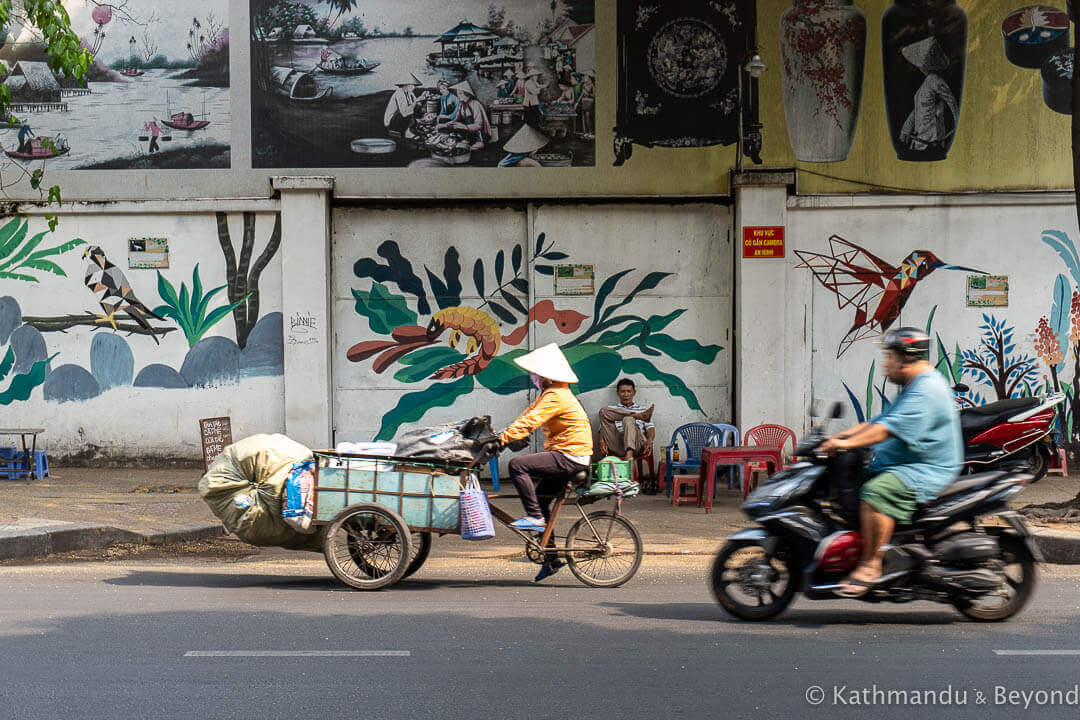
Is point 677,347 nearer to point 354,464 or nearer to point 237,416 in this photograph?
point 237,416

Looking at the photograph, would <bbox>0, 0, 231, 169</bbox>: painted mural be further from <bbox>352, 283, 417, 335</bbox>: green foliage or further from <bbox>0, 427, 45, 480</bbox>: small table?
<bbox>0, 427, 45, 480</bbox>: small table

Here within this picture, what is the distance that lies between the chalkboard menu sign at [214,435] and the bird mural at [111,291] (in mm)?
2178

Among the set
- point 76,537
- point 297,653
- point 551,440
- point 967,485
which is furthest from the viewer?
point 76,537

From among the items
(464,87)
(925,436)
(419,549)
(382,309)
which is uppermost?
(464,87)

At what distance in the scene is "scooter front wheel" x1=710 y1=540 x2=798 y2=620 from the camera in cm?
623

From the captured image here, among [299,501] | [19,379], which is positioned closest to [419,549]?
[299,501]

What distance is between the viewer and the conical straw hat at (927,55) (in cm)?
1305

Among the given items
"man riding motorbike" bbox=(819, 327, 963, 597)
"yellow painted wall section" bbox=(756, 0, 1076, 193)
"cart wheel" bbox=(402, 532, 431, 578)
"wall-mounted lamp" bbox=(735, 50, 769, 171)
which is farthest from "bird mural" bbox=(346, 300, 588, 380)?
"man riding motorbike" bbox=(819, 327, 963, 597)

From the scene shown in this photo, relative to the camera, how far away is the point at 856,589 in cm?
593

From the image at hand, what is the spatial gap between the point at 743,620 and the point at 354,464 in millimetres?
2826

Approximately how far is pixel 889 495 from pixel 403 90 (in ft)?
29.7

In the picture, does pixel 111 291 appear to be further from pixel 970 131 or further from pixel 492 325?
pixel 970 131

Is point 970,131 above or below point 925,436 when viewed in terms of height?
above

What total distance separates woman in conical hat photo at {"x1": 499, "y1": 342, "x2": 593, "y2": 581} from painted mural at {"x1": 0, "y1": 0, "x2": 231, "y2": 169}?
7.33 meters
